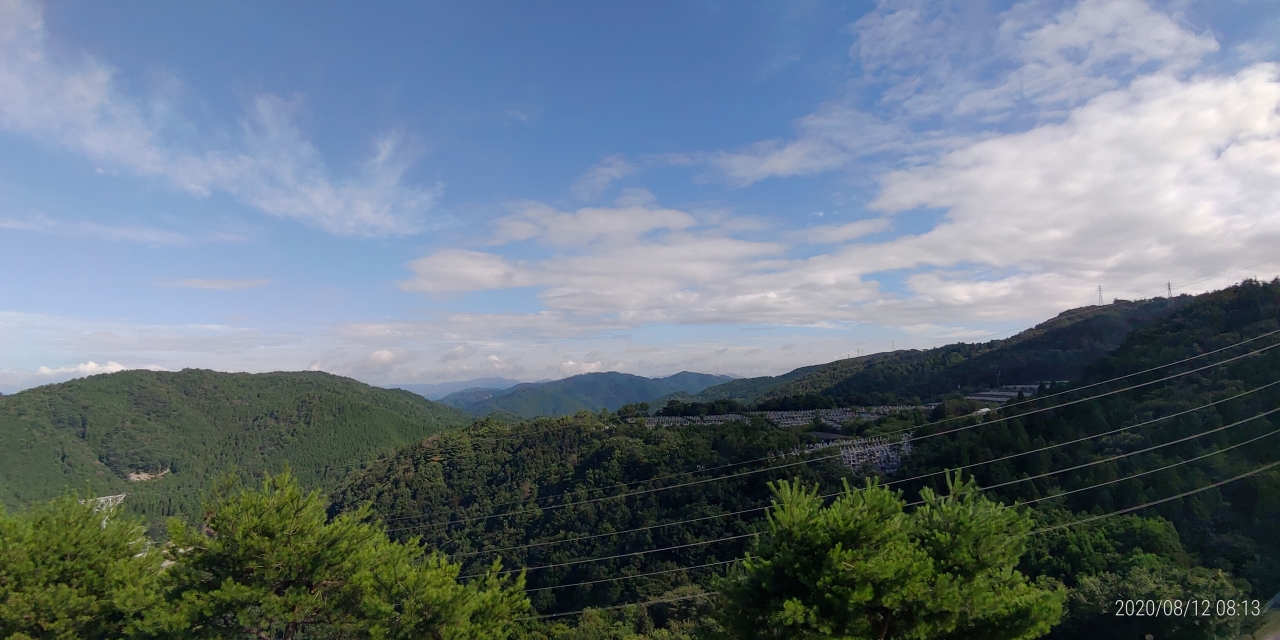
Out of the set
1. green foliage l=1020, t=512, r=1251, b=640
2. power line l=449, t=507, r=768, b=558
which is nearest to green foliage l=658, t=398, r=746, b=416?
power line l=449, t=507, r=768, b=558

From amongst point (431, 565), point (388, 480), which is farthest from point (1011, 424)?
point (388, 480)

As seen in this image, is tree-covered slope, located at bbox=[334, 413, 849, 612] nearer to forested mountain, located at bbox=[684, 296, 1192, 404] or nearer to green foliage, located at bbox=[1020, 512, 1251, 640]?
green foliage, located at bbox=[1020, 512, 1251, 640]

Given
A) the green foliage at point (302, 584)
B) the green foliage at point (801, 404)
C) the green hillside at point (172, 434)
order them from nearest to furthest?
the green foliage at point (302, 584) < the green foliage at point (801, 404) < the green hillside at point (172, 434)

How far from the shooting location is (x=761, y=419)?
147ft

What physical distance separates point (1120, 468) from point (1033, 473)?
3.55 metres

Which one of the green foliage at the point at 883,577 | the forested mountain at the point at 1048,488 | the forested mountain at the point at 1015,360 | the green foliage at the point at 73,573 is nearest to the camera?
the green foliage at the point at 883,577

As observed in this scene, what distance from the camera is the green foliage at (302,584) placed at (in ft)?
31.8

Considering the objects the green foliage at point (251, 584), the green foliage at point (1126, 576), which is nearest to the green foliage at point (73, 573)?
the green foliage at point (251, 584)

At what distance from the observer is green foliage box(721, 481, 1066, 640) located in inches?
278

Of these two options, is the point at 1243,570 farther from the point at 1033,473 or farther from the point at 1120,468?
the point at 1033,473

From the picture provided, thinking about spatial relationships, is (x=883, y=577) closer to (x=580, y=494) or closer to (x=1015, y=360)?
(x=580, y=494)

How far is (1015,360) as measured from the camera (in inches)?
2226

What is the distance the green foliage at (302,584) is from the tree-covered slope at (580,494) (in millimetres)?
20055

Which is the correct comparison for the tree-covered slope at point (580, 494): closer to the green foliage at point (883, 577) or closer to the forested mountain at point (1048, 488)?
the forested mountain at point (1048, 488)
